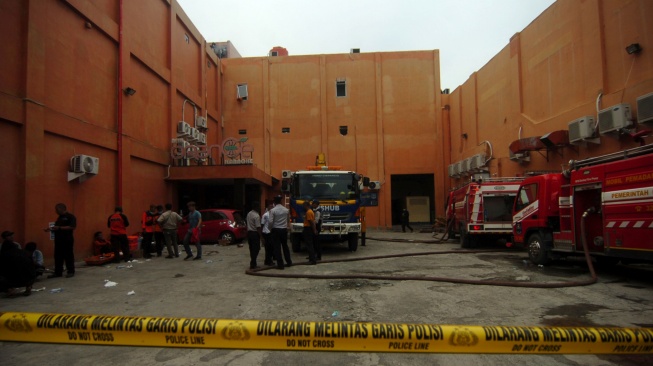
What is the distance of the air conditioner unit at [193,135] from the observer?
19.2 meters

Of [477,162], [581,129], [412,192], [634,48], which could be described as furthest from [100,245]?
[412,192]

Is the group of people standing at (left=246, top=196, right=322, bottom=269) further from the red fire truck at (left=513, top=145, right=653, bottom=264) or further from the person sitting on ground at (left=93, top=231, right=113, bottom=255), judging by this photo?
the red fire truck at (left=513, top=145, right=653, bottom=264)

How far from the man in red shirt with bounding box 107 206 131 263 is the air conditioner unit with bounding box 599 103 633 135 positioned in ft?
47.0

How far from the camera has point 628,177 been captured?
754cm

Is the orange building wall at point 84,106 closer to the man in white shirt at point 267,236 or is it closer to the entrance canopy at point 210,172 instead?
the entrance canopy at point 210,172

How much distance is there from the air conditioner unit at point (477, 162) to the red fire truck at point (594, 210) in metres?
9.24

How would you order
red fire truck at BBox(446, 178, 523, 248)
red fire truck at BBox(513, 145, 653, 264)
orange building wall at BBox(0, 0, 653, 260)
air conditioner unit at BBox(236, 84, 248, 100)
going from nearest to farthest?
red fire truck at BBox(513, 145, 653, 264) → orange building wall at BBox(0, 0, 653, 260) → red fire truck at BBox(446, 178, 523, 248) → air conditioner unit at BBox(236, 84, 248, 100)

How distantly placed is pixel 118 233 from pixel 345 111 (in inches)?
681

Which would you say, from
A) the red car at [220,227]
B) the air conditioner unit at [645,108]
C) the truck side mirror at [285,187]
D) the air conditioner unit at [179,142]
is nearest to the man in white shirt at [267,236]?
the truck side mirror at [285,187]

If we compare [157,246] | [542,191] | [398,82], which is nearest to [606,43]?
[542,191]

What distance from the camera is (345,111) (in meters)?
25.8

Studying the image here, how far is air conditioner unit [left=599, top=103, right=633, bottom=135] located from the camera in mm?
11172

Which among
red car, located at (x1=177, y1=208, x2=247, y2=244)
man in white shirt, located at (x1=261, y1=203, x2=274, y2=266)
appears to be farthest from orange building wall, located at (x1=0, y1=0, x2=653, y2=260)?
man in white shirt, located at (x1=261, y1=203, x2=274, y2=266)

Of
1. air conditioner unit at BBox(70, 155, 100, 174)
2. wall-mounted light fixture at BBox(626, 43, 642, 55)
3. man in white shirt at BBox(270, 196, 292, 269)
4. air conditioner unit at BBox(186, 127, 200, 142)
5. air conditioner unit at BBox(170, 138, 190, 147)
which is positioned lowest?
man in white shirt at BBox(270, 196, 292, 269)
